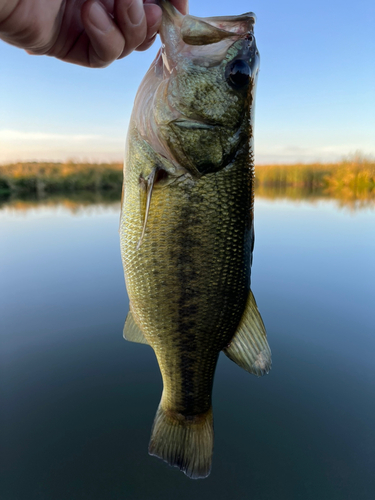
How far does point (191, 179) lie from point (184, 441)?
151 cm

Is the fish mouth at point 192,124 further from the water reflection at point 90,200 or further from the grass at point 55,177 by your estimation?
the grass at point 55,177

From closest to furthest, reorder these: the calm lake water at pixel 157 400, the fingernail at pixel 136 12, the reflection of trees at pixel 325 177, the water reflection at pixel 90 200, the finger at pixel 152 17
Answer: the fingernail at pixel 136 12 → the finger at pixel 152 17 → the calm lake water at pixel 157 400 → the water reflection at pixel 90 200 → the reflection of trees at pixel 325 177

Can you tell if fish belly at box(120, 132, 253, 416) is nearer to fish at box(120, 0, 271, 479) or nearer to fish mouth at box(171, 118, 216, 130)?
fish at box(120, 0, 271, 479)

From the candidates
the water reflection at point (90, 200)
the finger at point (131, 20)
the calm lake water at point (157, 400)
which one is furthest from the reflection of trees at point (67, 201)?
the finger at point (131, 20)

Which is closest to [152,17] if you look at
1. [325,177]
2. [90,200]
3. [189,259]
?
[189,259]

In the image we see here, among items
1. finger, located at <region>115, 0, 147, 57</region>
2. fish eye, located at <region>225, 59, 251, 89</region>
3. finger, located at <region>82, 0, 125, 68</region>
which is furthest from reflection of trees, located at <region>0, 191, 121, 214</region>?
fish eye, located at <region>225, 59, 251, 89</region>

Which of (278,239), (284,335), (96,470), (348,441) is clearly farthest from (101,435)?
(278,239)

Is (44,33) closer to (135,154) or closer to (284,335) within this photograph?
(135,154)

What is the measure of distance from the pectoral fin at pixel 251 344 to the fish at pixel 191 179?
0.07 metres

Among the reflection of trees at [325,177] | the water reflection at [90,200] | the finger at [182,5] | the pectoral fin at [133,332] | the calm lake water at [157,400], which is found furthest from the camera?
the reflection of trees at [325,177]

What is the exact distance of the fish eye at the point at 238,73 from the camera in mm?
1617

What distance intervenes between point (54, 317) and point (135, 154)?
855 centimetres

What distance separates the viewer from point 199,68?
161 centimetres

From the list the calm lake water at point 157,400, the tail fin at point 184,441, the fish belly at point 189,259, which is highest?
the fish belly at point 189,259
